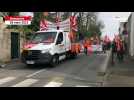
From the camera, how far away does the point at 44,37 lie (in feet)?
67.9

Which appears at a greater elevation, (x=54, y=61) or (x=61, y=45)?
(x=61, y=45)

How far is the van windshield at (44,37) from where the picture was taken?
20306 mm

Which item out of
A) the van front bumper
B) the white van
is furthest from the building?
the van front bumper

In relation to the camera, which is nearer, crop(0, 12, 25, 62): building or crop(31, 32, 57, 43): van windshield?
crop(31, 32, 57, 43): van windshield

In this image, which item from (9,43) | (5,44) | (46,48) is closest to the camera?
(46,48)

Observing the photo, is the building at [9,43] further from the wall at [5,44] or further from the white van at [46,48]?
the white van at [46,48]

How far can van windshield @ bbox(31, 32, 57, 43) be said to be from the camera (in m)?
20.3

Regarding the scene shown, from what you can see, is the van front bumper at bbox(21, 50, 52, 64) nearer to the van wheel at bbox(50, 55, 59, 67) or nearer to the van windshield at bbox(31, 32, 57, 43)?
the van wheel at bbox(50, 55, 59, 67)

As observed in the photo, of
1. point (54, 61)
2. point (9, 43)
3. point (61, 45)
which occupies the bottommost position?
point (54, 61)

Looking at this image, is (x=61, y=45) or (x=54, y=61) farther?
(x=61, y=45)

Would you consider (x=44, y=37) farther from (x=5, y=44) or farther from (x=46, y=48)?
(x=5, y=44)

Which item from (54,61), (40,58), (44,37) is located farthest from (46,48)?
(44,37)
